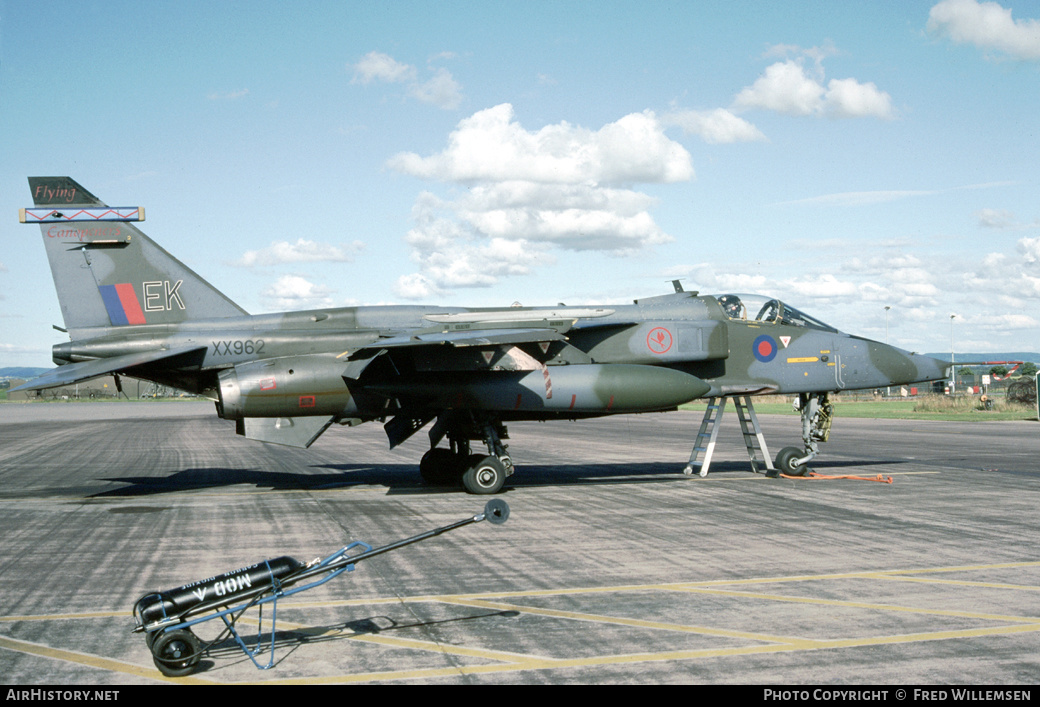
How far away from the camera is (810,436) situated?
16.1 metres

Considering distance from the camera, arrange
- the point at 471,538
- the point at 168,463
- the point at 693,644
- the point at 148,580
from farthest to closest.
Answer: the point at 168,463 → the point at 471,538 → the point at 148,580 → the point at 693,644

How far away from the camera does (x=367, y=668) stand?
5488 mm

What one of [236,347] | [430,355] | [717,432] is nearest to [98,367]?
[236,347]

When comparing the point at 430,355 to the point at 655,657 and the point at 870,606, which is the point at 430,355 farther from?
the point at 655,657

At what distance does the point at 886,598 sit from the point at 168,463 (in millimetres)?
18466

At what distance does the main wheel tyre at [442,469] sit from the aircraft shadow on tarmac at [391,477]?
301 millimetres

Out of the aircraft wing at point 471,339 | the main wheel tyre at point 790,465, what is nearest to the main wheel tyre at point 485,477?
the aircraft wing at point 471,339

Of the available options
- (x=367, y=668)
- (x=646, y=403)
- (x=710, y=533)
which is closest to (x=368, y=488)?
(x=646, y=403)

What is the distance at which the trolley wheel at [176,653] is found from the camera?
17.1ft

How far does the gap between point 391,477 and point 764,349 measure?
8.05m

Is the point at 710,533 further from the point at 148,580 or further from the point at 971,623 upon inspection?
the point at 148,580

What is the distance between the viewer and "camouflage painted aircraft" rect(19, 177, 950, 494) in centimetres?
1428

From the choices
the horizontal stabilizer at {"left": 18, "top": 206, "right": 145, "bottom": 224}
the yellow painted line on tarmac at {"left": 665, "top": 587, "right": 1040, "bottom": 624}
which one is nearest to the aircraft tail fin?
the horizontal stabilizer at {"left": 18, "top": 206, "right": 145, "bottom": 224}

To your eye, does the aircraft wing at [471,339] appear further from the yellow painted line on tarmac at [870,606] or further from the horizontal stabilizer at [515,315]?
the yellow painted line on tarmac at [870,606]
